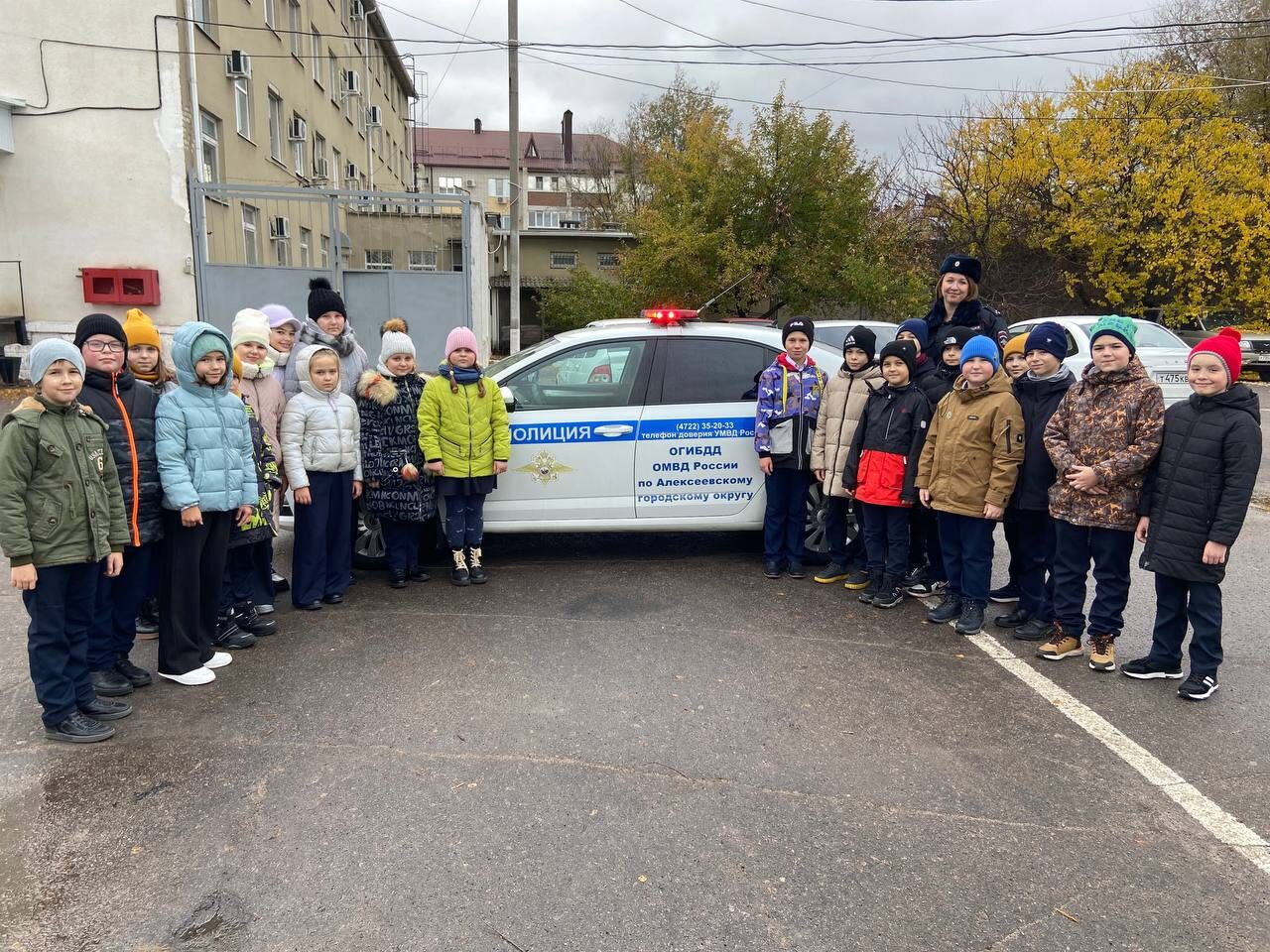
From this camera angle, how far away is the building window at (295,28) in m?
21.9

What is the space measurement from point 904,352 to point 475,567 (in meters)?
3.08

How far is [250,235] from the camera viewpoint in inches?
691

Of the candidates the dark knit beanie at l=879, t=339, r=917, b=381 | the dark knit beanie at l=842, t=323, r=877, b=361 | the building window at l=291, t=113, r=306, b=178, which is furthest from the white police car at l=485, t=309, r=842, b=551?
the building window at l=291, t=113, r=306, b=178

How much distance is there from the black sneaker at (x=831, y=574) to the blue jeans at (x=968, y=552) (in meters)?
0.94

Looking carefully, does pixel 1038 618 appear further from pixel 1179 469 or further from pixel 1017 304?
pixel 1017 304

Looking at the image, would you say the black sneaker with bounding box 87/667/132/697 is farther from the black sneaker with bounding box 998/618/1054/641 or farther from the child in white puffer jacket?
the black sneaker with bounding box 998/618/1054/641

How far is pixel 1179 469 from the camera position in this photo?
4.01 metres

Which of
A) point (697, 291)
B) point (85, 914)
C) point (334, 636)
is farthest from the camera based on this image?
point (697, 291)

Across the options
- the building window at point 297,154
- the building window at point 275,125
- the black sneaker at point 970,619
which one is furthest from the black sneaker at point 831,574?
the building window at point 297,154

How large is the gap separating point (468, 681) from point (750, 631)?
1639 mm

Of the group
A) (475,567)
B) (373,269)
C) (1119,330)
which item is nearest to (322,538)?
(475,567)

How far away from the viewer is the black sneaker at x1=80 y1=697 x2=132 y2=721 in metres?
3.78

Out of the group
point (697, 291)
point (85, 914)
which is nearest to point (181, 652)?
point (85, 914)

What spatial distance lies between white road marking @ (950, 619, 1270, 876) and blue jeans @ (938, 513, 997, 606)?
38 cm
